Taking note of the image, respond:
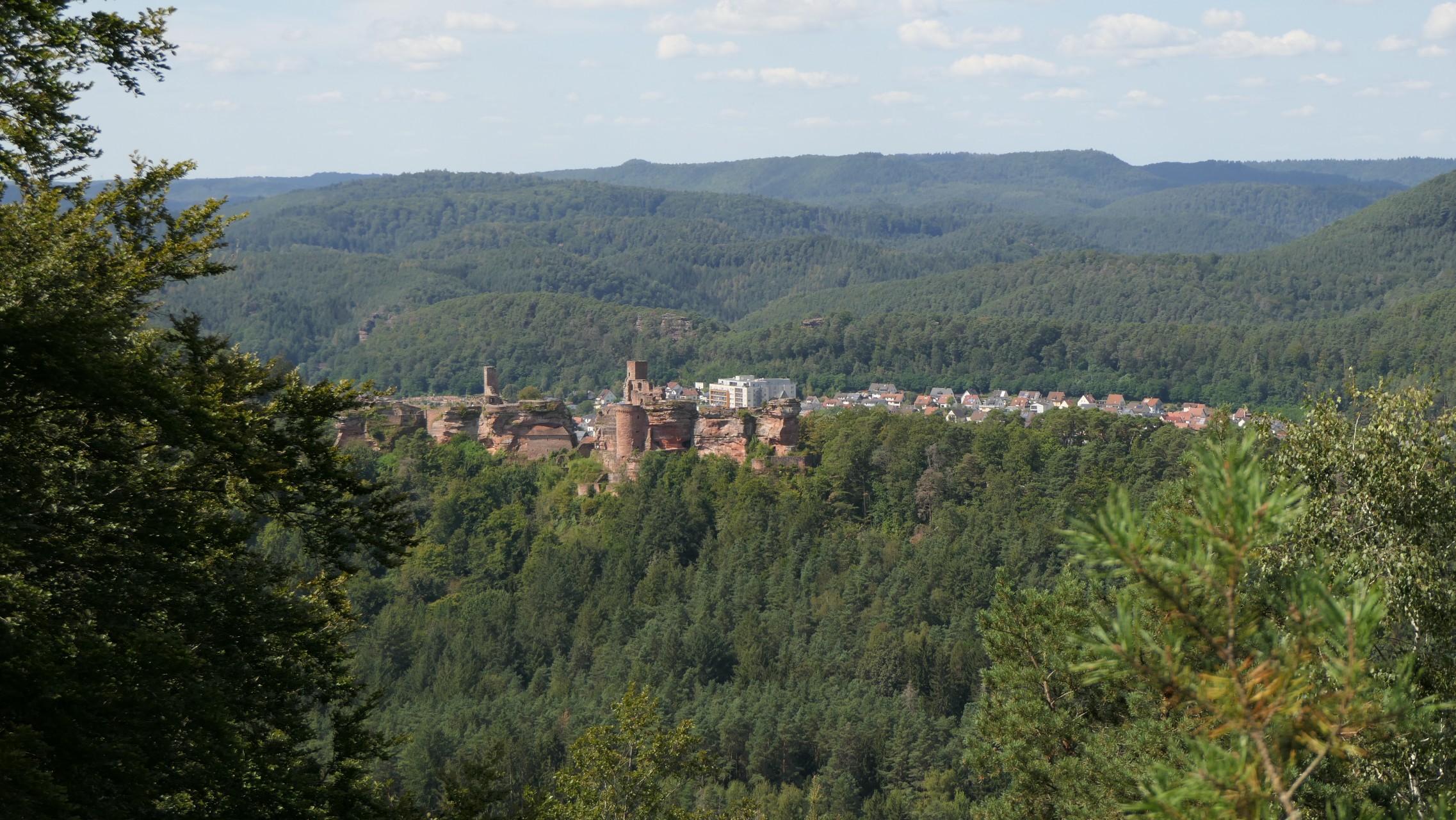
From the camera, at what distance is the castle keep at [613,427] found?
225 feet

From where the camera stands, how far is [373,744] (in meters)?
14.4

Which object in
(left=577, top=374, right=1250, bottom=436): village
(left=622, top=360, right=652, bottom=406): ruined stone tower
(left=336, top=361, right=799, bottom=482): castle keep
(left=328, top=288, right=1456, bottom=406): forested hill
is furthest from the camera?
(left=328, top=288, right=1456, bottom=406): forested hill

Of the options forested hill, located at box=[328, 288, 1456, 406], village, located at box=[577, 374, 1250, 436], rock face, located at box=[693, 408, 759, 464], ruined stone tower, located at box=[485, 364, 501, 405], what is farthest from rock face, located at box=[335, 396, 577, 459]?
forested hill, located at box=[328, 288, 1456, 406]

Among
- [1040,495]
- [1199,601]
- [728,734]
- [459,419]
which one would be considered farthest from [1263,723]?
[459,419]

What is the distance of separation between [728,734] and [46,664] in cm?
3958

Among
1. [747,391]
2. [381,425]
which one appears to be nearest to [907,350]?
[747,391]

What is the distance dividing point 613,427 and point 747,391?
2483 inches

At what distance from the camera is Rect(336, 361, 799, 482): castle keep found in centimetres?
6850

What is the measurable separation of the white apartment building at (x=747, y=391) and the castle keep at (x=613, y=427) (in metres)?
52.9

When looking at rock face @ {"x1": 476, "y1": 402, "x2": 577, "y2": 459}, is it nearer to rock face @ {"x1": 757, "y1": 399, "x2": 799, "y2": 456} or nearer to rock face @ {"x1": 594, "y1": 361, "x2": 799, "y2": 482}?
rock face @ {"x1": 594, "y1": 361, "x2": 799, "y2": 482}

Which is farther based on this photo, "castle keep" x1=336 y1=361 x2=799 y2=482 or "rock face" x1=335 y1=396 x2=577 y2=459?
"rock face" x1=335 y1=396 x2=577 y2=459

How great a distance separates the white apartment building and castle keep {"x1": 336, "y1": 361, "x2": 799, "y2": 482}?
52.9 meters

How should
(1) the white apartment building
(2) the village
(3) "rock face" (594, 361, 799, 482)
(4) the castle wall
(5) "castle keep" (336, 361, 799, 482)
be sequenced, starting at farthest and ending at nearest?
1. (1) the white apartment building
2. (2) the village
3. (4) the castle wall
4. (5) "castle keep" (336, 361, 799, 482)
5. (3) "rock face" (594, 361, 799, 482)

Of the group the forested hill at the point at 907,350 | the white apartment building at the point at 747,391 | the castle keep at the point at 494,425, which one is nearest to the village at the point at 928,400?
the white apartment building at the point at 747,391
